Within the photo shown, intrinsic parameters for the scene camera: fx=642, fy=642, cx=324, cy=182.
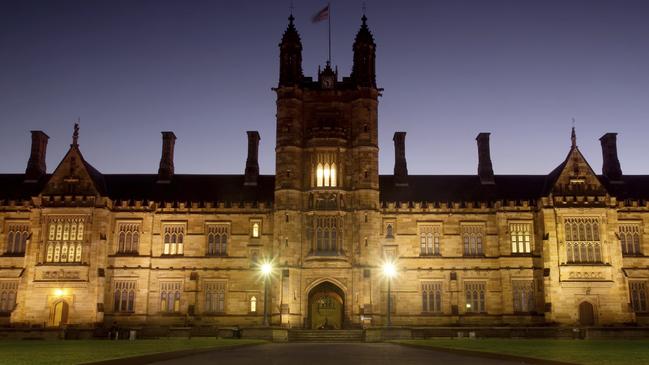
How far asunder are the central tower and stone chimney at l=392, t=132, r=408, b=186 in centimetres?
551

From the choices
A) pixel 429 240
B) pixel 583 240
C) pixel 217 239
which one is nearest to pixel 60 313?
pixel 217 239

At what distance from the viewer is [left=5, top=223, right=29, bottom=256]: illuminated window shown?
150 feet

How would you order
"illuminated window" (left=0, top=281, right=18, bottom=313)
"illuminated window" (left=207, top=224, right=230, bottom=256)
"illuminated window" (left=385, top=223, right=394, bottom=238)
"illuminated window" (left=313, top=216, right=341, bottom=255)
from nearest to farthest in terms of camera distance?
"illuminated window" (left=313, top=216, right=341, bottom=255), "illuminated window" (left=0, top=281, right=18, bottom=313), "illuminated window" (left=385, top=223, right=394, bottom=238), "illuminated window" (left=207, top=224, right=230, bottom=256)

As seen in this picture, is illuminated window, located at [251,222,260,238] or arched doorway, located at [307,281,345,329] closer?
arched doorway, located at [307,281,345,329]

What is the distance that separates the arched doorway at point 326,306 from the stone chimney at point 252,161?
34.4 feet

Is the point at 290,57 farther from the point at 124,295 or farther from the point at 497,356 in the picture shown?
the point at 497,356

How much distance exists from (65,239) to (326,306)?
1874cm

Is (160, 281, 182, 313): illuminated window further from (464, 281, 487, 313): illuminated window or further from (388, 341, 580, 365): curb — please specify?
(388, 341, 580, 365): curb

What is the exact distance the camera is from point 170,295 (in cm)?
4588

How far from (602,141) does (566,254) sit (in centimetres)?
1251

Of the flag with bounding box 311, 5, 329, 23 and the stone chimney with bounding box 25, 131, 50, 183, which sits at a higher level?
the flag with bounding box 311, 5, 329, 23

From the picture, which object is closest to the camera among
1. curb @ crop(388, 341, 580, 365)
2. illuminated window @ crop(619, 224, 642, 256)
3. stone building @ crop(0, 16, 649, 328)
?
curb @ crop(388, 341, 580, 365)

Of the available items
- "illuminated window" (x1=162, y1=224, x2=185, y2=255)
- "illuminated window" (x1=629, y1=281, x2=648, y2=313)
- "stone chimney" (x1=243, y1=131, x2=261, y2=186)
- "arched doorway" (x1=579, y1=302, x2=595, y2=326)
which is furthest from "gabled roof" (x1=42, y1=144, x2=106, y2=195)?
"illuminated window" (x1=629, y1=281, x2=648, y2=313)

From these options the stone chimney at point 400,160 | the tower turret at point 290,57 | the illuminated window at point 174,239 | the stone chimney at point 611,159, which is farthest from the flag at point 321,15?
the stone chimney at point 611,159
